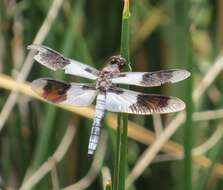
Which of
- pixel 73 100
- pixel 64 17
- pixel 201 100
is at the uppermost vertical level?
pixel 64 17

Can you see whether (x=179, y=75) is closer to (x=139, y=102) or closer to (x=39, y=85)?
(x=139, y=102)

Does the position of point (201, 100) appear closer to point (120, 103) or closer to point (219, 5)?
point (219, 5)

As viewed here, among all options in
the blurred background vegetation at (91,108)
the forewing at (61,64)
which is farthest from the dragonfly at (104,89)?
the blurred background vegetation at (91,108)

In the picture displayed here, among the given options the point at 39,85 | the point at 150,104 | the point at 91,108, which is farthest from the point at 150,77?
the point at 91,108

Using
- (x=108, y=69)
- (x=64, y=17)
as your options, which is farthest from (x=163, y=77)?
(x=64, y=17)

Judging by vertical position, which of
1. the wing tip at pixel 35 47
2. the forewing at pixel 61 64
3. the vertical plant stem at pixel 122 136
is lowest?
the vertical plant stem at pixel 122 136

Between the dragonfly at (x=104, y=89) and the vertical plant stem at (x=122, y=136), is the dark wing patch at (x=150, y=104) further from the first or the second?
the vertical plant stem at (x=122, y=136)
